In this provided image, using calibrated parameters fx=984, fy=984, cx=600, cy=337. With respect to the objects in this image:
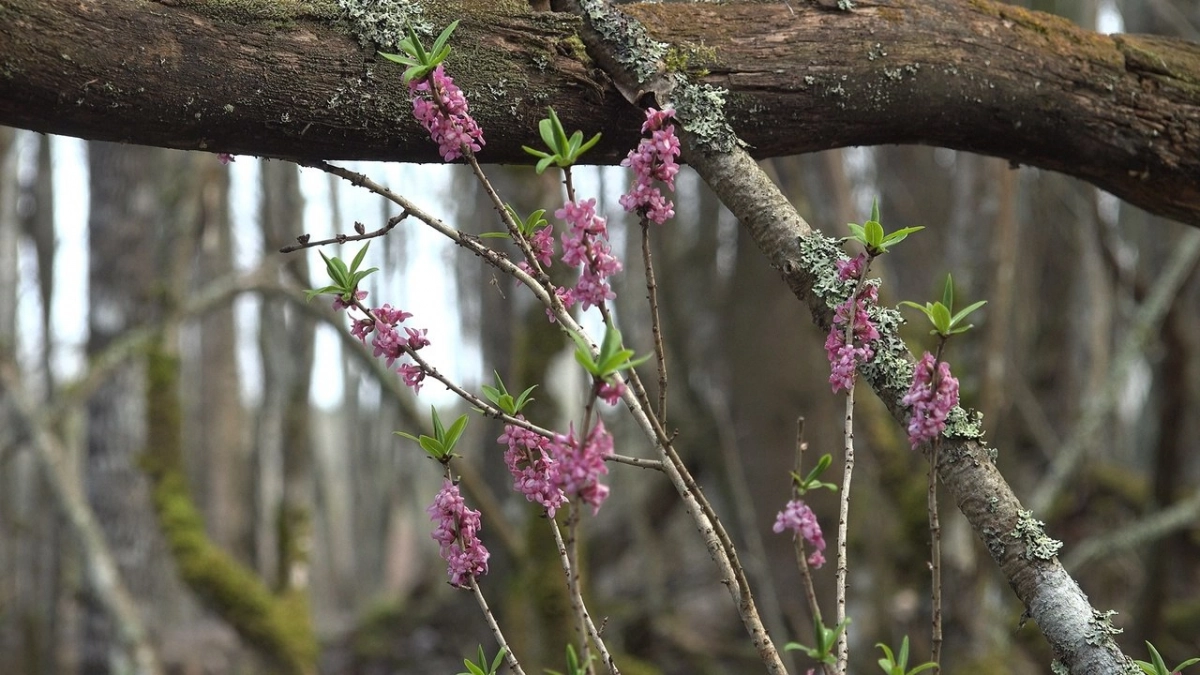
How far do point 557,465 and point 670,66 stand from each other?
32.3 inches

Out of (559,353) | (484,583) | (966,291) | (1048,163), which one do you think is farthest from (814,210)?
(1048,163)

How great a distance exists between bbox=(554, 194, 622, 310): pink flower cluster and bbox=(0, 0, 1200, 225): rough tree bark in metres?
0.52

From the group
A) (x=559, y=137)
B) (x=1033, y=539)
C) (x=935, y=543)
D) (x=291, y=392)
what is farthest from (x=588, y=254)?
(x=291, y=392)

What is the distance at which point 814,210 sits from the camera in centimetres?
599

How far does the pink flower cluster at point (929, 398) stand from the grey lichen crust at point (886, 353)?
0.54 ft

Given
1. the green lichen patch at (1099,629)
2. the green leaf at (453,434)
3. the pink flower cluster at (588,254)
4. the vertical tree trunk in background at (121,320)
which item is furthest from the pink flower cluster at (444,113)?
the vertical tree trunk in background at (121,320)

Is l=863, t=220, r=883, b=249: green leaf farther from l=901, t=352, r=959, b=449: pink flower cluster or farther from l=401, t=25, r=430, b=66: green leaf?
l=401, t=25, r=430, b=66: green leaf

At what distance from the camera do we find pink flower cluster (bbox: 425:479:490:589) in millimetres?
1313

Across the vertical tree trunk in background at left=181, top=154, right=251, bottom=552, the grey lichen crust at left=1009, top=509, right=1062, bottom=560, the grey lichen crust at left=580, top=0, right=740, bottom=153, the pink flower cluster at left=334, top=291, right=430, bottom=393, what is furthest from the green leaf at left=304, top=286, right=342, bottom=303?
the vertical tree trunk in background at left=181, top=154, right=251, bottom=552

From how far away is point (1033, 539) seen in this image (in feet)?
4.70

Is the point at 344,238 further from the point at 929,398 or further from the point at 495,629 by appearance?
the point at 929,398

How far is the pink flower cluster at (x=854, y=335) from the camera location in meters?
1.37

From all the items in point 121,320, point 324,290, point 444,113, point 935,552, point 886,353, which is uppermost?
point 121,320

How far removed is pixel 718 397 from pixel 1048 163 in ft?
15.6
